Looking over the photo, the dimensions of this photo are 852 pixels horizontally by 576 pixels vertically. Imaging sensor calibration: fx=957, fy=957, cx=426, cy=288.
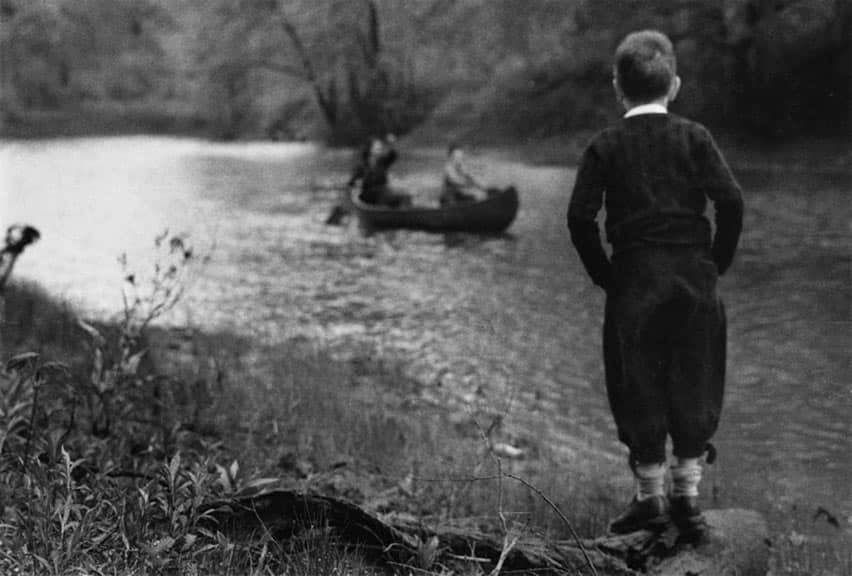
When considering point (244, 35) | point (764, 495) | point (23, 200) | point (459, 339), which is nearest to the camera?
point (764, 495)

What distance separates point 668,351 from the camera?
Result: 3.91 m

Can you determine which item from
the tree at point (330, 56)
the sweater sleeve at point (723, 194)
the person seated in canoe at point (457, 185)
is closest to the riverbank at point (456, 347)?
the person seated in canoe at point (457, 185)

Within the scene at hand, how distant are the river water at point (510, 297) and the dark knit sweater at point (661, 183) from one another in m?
2.27

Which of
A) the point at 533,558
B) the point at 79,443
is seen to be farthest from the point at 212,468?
the point at 533,558

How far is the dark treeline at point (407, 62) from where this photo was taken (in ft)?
85.7

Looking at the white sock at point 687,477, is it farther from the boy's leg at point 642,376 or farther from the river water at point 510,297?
the river water at point 510,297

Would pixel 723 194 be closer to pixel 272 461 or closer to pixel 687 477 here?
pixel 687 477

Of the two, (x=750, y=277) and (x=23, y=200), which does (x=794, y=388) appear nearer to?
(x=750, y=277)

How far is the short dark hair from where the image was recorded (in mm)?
3805

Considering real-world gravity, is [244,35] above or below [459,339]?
above

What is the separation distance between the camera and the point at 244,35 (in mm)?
41969

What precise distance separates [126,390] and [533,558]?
2.46 metres

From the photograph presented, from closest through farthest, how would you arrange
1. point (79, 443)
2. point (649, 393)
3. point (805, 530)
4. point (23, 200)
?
point (649, 393) < point (79, 443) < point (805, 530) < point (23, 200)

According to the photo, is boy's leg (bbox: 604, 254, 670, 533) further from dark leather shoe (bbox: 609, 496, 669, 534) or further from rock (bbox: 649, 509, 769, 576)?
rock (bbox: 649, 509, 769, 576)
